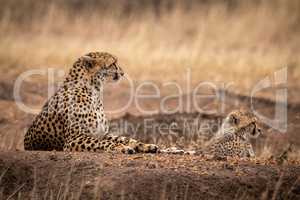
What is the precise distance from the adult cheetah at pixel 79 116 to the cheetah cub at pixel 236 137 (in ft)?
3.50

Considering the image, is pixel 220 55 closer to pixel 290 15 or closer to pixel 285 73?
pixel 285 73

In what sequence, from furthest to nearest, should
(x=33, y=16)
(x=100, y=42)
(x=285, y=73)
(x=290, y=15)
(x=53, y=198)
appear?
(x=290, y=15) → (x=33, y=16) → (x=100, y=42) → (x=285, y=73) → (x=53, y=198)

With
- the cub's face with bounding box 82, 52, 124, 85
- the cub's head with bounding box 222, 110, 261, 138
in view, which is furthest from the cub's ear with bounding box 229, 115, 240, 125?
the cub's face with bounding box 82, 52, 124, 85

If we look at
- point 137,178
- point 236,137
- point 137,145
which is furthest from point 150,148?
point 236,137

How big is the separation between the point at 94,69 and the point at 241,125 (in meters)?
1.57

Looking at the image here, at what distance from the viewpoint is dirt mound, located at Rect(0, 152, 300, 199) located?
565cm

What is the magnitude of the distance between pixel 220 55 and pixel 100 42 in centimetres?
209

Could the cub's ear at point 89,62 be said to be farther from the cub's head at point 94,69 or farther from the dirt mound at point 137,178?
the dirt mound at point 137,178

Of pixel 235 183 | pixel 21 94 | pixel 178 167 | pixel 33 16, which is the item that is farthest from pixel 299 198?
pixel 33 16

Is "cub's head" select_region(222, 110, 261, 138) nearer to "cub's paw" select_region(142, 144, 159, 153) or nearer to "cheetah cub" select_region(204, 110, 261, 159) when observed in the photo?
"cheetah cub" select_region(204, 110, 261, 159)

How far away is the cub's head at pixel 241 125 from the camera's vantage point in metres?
8.10

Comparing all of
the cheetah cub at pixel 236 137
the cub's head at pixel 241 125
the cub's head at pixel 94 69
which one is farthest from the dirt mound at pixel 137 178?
the cub's head at pixel 241 125

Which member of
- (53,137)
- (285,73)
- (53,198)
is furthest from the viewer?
(285,73)

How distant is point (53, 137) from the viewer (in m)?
7.29
